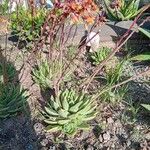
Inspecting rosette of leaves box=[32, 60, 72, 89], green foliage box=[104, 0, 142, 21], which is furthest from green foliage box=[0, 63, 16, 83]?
green foliage box=[104, 0, 142, 21]

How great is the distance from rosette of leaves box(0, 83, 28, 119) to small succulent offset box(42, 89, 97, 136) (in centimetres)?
Answer: 32

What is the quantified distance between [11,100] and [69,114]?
0.63 m

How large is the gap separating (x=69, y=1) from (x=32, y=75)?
56.8 inches

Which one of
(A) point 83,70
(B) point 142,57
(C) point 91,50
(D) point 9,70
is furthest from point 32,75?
(B) point 142,57

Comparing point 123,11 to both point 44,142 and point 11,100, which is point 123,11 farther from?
point 44,142

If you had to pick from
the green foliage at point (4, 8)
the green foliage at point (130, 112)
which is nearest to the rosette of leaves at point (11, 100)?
the green foliage at point (130, 112)

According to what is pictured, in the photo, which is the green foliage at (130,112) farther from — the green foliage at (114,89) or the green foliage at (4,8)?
the green foliage at (4,8)

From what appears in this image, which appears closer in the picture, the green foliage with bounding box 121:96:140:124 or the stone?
the stone

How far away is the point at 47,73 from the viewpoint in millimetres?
3879

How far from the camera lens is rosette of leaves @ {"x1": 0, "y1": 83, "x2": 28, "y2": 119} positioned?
353 cm

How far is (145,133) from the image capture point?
10.8 ft

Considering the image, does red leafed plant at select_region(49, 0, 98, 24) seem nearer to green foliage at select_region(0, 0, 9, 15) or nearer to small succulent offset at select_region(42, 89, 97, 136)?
small succulent offset at select_region(42, 89, 97, 136)

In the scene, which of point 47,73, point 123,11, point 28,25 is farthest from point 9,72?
point 123,11

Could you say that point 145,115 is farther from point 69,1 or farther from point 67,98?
point 69,1
